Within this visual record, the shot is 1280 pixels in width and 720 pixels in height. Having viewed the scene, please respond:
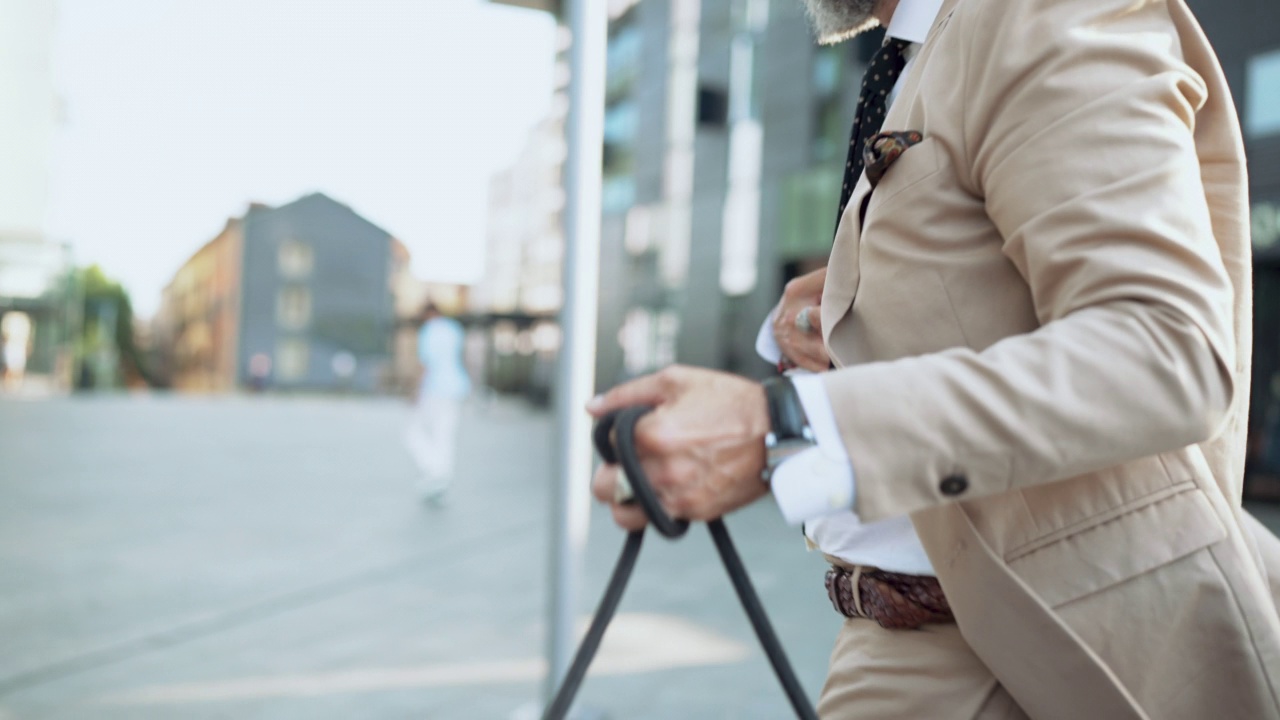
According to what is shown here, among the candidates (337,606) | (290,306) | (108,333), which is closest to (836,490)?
(337,606)

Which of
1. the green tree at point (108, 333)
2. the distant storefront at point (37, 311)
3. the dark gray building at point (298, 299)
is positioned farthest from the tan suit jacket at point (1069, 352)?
the dark gray building at point (298, 299)

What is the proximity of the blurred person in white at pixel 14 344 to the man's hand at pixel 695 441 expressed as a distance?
35550 millimetres

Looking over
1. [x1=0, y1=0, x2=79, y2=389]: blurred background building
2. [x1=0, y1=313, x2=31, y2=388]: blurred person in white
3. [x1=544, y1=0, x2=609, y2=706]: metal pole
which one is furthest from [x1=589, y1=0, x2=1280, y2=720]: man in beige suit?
[x1=0, y1=313, x2=31, y2=388]: blurred person in white

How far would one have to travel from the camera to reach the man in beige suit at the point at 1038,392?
80 cm

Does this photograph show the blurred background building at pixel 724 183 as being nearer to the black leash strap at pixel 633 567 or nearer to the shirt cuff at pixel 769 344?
the shirt cuff at pixel 769 344

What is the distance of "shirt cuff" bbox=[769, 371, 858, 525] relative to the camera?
0.80m

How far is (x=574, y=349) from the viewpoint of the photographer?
3.31 m

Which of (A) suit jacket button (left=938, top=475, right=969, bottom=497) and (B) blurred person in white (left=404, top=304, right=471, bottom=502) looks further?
(B) blurred person in white (left=404, top=304, right=471, bottom=502)

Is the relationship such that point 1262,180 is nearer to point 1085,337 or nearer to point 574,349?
point 574,349

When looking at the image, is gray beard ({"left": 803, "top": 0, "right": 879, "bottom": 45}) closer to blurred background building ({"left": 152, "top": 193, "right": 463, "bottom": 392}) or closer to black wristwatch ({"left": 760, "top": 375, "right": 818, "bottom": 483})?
black wristwatch ({"left": 760, "top": 375, "right": 818, "bottom": 483})

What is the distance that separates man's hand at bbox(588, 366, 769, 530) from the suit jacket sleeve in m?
0.08

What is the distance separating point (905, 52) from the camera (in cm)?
127

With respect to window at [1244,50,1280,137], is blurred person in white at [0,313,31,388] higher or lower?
lower

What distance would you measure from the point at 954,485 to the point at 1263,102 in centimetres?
870
